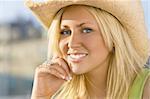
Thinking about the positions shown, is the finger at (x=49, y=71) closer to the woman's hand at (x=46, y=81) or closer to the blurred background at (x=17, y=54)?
the woman's hand at (x=46, y=81)

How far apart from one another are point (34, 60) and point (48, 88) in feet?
7.72

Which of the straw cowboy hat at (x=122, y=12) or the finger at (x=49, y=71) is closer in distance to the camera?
the straw cowboy hat at (x=122, y=12)

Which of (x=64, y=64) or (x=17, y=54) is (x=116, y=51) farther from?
(x=17, y=54)

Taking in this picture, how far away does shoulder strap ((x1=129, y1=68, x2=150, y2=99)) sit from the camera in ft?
4.06

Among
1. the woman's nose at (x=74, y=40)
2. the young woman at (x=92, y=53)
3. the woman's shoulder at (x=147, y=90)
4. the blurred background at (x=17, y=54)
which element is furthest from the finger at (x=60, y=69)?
the blurred background at (x=17, y=54)

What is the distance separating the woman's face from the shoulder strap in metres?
0.15

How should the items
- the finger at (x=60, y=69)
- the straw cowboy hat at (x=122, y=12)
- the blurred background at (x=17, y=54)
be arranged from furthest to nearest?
the blurred background at (x=17, y=54) < the finger at (x=60, y=69) < the straw cowboy hat at (x=122, y=12)

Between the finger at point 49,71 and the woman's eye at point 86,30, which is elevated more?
the woman's eye at point 86,30

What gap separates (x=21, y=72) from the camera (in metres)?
3.79

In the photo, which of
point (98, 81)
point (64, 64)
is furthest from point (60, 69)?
point (98, 81)

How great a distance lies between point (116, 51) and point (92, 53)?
10 cm

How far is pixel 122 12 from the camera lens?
46.3 inches

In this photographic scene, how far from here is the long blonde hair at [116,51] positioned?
3.86ft

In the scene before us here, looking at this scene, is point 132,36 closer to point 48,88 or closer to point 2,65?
point 48,88
